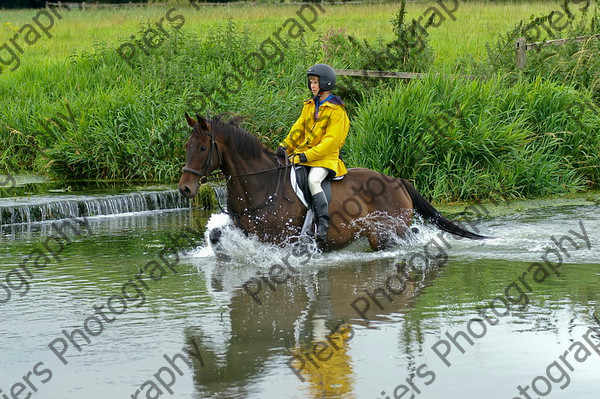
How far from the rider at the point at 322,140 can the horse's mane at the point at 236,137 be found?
334 mm

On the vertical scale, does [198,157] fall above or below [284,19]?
above

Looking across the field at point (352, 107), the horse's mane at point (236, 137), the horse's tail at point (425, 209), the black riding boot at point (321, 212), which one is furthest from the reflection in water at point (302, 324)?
the field at point (352, 107)

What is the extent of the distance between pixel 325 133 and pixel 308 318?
8.73 ft

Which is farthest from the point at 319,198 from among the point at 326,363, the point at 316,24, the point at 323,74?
the point at 316,24

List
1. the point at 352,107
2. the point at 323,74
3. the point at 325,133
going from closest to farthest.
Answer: the point at 323,74 → the point at 325,133 → the point at 352,107

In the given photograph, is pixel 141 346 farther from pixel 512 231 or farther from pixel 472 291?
Result: pixel 512 231

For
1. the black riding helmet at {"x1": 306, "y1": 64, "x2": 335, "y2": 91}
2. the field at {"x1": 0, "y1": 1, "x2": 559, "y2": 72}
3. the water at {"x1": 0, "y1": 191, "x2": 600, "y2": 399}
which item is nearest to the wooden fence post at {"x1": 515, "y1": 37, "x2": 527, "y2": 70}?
the field at {"x1": 0, "y1": 1, "x2": 559, "y2": 72}

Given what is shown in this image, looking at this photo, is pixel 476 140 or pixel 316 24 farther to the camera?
pixel 316 24

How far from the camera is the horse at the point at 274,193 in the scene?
29.4 feet

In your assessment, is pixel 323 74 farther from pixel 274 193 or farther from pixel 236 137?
pixel 274 193

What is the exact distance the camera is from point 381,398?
5.65 m

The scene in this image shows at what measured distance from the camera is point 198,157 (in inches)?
350

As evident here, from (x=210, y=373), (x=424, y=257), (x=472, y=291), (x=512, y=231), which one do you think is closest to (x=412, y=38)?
(x=512, y=231)

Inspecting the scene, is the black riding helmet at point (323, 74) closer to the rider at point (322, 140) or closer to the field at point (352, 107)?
the rider at point (322, 140)
